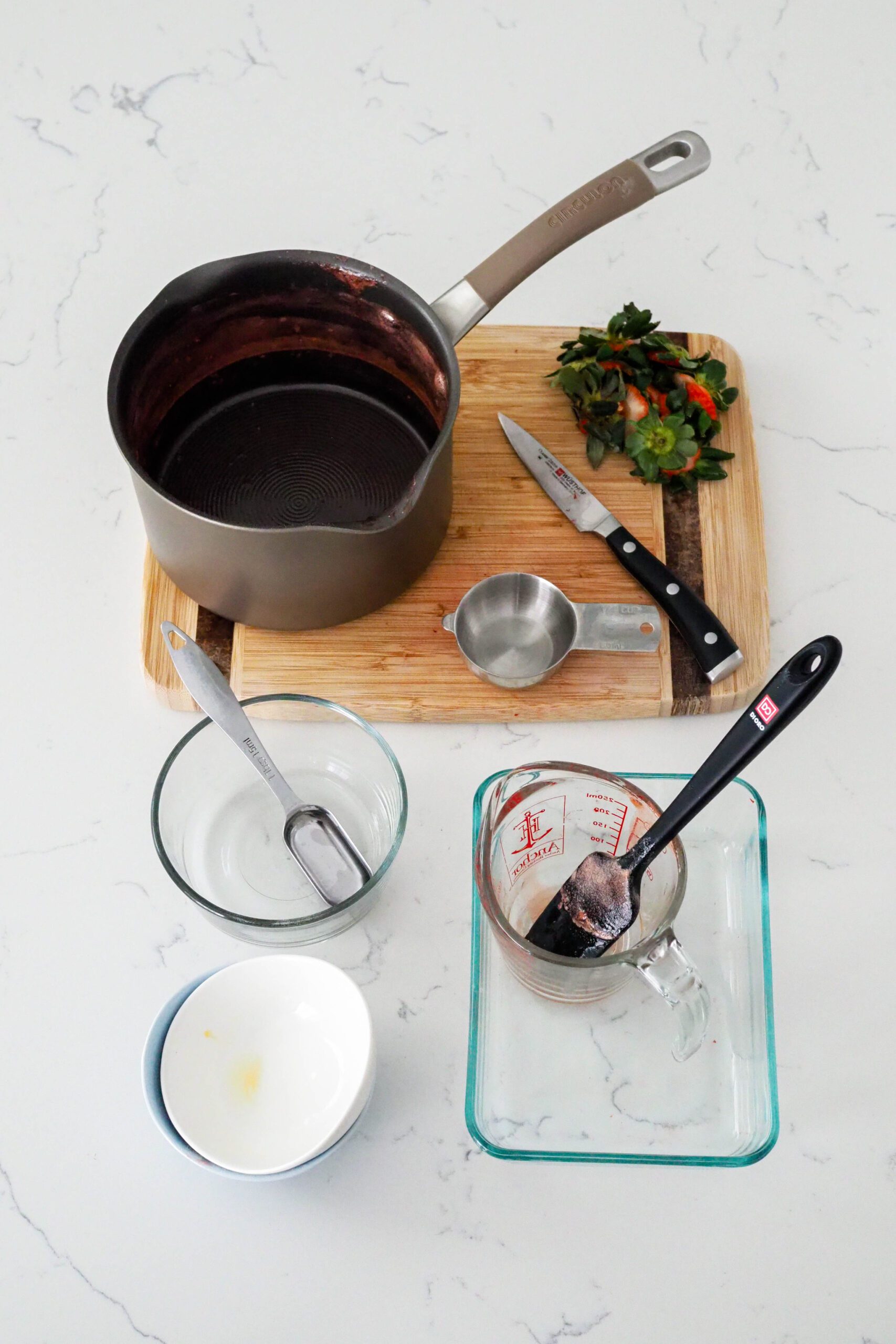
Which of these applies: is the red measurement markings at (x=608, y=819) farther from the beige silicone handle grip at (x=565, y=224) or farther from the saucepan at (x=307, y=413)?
the beige silicone handle grip at (x=565, y=224)

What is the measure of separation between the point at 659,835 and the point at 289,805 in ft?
1.08

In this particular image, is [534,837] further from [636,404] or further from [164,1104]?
[636,404]

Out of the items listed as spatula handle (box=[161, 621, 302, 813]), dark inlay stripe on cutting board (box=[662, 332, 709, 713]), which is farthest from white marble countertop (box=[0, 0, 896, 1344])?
spatula handle (box=[161, 621, 302, 813])

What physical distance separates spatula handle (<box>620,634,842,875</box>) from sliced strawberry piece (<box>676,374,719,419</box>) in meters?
0.45

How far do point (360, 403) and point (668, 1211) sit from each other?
2.56 ft

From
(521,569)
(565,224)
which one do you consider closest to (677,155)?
(565,224)

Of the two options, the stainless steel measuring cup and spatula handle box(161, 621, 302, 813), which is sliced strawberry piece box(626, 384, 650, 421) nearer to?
the stainless steel measuring cup

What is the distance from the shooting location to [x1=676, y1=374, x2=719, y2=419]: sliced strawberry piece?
1.21 m

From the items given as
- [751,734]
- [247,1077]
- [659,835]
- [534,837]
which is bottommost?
[247,1077]

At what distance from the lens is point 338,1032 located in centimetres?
97

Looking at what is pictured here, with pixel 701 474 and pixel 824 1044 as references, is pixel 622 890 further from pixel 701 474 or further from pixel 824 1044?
pixel 701 474

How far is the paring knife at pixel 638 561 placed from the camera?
1.12 m

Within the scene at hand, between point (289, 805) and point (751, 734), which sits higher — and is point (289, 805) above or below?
below

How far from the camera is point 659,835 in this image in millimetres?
894
